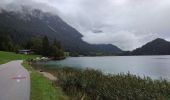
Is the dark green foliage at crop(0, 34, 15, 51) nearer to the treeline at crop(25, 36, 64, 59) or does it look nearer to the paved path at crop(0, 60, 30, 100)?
the treeline at crop(25, 36, 64, 59)

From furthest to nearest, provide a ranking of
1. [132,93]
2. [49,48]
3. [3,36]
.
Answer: [49,48]
[3,36]
[132,93]

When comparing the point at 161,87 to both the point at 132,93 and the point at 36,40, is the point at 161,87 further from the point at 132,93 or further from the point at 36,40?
the point at 36,40

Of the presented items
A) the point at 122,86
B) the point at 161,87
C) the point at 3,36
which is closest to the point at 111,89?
the point at 122,86

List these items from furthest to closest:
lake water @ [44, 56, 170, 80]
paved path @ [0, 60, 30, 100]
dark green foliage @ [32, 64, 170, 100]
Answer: lake water @ [44, 56, 170, 80]
dark green foliage @ [32, 64, 170, 100]
paved path @ [0, 60, 30, 100]

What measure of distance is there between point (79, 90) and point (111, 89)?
295 centimetres

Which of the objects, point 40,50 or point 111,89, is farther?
point 40,50

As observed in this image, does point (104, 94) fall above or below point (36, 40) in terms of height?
below

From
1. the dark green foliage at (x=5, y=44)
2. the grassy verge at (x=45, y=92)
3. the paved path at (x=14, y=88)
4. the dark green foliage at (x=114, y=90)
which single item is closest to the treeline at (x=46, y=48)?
the dark green foliage at (x=5, y=44)

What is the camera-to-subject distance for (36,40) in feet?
534

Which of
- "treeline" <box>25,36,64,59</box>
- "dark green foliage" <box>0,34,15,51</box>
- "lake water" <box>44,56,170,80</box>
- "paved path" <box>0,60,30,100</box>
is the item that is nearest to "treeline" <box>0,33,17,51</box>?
"dark green foliage" <box>0,34,15,51</box>

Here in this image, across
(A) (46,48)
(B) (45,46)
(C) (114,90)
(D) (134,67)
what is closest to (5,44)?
(B) (45,46)

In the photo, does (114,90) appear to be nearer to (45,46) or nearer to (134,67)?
(134,67)

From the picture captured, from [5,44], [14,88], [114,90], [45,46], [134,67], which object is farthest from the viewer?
[45,46]

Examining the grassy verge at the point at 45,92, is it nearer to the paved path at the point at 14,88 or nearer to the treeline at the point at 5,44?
the paved path at the point at 14,88
